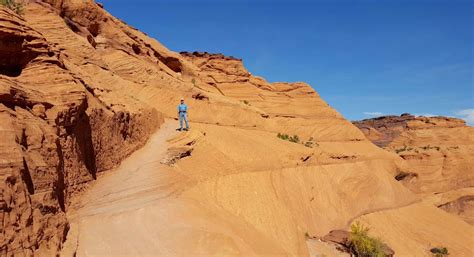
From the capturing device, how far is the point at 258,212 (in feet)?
35.2

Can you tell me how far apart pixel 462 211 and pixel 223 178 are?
33239 millimetres

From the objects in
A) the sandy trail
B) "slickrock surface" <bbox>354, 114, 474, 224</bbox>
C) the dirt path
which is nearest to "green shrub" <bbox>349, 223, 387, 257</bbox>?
the sandy trail

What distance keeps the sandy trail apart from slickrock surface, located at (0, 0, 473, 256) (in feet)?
0.10

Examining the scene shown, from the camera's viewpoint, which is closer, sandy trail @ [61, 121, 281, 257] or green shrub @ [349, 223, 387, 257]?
A: sandy trail @ [61, 121, 281, 257]

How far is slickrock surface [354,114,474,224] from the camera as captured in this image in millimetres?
35375

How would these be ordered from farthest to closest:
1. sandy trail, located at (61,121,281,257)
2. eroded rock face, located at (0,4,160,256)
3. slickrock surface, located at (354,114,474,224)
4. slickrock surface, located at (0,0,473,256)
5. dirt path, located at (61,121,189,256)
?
slickrock surface, located at (354,114,474,224)
sandy trail, located at (61,121,281,257)
dirt path, located at (61,121,189,256)
slickrock surface, located at (0,0,473,256)
eroded rock face, located at (0,4,160,256)

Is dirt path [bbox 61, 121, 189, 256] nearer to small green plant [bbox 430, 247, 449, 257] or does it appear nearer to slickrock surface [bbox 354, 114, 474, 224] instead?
small green plant [bbox 430, 247, 449, 257]

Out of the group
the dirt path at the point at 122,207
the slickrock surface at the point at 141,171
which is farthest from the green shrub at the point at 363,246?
the dirt path at the point at 122,207

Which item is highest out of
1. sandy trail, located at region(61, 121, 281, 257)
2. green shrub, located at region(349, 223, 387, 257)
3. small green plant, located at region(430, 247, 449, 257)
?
sandy trail, located at region(61, 121, 281, 257)

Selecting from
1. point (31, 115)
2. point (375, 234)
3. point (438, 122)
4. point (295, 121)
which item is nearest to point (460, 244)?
point (375, 234)

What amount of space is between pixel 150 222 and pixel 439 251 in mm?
14409

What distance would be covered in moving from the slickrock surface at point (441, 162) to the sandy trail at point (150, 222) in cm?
2175

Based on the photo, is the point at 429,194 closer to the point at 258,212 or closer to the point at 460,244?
the point at 460,244

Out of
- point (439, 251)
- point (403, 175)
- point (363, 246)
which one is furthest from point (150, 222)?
point (403, 175)
